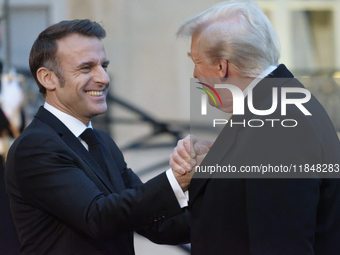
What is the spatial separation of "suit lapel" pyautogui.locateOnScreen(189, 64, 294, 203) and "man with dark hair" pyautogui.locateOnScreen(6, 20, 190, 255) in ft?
0.55

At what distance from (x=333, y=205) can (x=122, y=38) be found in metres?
4.70

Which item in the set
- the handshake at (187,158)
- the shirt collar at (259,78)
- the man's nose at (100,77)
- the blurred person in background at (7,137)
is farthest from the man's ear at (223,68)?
the blurred person in background at (7,137)

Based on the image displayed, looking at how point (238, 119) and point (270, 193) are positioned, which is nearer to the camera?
point (270, 193)

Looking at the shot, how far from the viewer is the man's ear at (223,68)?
5.44 feet

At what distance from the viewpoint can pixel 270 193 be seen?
1.40 m

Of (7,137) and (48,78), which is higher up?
(48,78)

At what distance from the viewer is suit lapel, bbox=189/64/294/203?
1537 millimetres

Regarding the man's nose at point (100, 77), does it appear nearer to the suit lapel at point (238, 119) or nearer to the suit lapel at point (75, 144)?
the suit lapel at point (75, 144)

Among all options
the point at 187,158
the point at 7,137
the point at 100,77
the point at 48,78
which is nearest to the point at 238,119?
the point at 187,158

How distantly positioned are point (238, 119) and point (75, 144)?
78 centimetres

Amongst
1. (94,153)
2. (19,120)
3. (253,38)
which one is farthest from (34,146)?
(19,120)

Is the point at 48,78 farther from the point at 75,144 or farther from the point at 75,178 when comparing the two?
the point at 75,178

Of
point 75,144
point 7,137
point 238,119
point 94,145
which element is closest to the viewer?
point 238,119

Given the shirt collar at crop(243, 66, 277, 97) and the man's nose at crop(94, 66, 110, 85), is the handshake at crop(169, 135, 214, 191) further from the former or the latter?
the man's nose at crop(94, 66, 110, 85)
